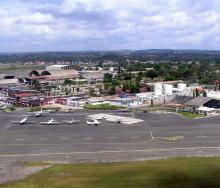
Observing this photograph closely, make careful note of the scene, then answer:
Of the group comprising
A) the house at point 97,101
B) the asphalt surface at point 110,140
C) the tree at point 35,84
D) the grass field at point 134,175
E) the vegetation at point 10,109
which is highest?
the grass field at point 134,175

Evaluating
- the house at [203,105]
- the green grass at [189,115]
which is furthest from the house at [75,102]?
the green grass at [189,115]

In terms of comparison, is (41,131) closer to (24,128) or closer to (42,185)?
(24,128)

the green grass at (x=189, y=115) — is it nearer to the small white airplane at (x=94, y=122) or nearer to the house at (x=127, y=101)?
the small white airplane at (x=94, y=122)

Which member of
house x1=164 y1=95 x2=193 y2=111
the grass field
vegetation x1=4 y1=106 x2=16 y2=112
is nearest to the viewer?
the grass field

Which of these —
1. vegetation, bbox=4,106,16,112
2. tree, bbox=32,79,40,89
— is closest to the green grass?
vegetation, bbox=4,106,16,112

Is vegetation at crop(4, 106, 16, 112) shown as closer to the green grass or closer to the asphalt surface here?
the asphalt surface

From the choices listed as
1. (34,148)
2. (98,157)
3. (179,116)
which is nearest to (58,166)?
(98,157)
